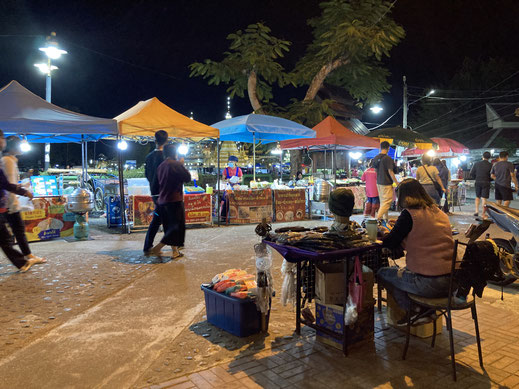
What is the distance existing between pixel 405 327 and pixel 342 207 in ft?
4.97

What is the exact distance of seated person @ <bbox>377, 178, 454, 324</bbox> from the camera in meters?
3.29

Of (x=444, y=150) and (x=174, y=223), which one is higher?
(x=444, y=150)

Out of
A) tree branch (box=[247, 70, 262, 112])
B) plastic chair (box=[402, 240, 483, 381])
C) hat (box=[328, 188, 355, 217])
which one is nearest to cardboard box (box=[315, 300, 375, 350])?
plastic chair (box=[402, 240, 483, 381])

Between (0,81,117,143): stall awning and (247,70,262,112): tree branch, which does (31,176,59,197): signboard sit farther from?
(247,70,262,112): tree branch

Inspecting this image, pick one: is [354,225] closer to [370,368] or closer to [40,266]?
[370,368]

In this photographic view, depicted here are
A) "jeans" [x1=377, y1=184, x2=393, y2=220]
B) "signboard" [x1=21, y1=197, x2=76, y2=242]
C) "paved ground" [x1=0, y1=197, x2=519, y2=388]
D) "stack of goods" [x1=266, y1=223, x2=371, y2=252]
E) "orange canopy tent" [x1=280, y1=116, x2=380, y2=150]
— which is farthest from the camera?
"orange canopy tent" [x1=280, y1=116, x2=380, y2=150]

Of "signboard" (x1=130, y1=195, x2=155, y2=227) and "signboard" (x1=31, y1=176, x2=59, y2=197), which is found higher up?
"signboard" (x1=31, y1=176, x2=59, y2=197)

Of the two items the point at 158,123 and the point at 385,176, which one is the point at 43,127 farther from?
the point at 385,176

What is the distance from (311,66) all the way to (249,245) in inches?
511

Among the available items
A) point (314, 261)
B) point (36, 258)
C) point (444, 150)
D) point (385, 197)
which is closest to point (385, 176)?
point (385, 197)

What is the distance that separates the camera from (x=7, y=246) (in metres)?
6.06

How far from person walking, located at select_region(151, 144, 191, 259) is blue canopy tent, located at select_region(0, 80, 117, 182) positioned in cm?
333

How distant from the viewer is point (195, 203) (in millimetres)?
10695

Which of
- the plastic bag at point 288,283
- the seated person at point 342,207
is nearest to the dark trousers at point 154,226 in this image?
the plastic bag at point 288,283
